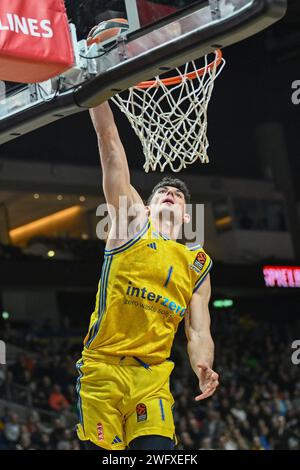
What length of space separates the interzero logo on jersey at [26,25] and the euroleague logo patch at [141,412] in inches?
84.9

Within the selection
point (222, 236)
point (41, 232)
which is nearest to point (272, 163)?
point (222, 236)

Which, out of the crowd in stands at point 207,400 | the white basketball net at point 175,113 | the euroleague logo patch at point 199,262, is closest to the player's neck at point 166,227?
the euroleague logo patch at point 199,262

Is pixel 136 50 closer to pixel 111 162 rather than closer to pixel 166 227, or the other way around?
pixel 111 162

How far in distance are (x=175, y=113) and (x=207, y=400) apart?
1301 cm

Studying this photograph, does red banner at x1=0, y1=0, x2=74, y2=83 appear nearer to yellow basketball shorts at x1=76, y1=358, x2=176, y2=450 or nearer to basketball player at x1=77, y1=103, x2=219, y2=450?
basketball player at x1=77, y1=103, x2=219, y2=450

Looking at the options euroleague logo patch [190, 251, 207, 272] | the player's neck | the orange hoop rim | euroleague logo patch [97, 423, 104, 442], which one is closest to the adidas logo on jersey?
the player's neck

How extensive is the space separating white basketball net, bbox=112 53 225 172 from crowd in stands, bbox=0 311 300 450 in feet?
29.5

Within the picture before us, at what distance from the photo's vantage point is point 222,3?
4578 millimetres

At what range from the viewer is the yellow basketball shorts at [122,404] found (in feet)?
16.7

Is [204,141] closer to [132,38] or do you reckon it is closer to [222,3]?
[132,38]

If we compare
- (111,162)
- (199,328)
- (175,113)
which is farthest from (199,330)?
(175,113)

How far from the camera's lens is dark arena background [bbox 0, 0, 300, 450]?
1731 centimetres

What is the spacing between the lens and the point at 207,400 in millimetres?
18469

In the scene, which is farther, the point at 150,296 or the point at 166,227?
the point at 166,227
